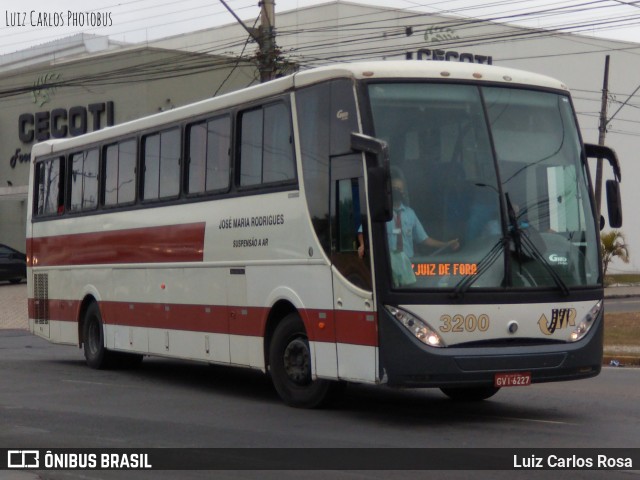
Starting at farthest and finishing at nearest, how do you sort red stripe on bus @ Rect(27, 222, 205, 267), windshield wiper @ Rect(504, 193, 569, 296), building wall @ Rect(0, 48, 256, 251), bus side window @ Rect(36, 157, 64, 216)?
building wall @ Rect(0, 48, 256, 251) < bus side window @ Rect(36, 157, 64, 216) < red stripe on bus @ Rect(27, 222, 205, 267) < windshield wiper @ Rect(504, 193, 569, 296)

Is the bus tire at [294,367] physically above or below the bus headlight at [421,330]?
below

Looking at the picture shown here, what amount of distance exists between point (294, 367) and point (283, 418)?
2.69 feet

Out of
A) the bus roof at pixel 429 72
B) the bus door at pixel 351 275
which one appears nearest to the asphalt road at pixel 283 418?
the bus door at pixel 351 275

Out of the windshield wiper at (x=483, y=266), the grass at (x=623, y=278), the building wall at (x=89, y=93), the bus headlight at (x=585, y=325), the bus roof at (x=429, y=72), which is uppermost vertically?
the building wall at (x=89, y=93)

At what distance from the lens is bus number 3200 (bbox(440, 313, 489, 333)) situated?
1072cm

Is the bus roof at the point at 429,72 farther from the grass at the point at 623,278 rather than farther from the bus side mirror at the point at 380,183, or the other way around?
the grass at the point at 623,278

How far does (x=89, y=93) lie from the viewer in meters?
42.7

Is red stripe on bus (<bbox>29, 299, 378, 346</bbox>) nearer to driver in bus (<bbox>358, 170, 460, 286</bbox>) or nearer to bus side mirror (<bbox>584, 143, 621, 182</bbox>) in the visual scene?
driver in bus (<bbox>358, 170, 460, 286</bbox>)

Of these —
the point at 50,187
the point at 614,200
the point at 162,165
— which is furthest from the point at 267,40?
the point at 614,200

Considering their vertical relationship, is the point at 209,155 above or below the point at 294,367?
above

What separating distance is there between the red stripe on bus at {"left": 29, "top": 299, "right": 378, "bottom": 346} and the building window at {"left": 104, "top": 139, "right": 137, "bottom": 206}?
5.08ft

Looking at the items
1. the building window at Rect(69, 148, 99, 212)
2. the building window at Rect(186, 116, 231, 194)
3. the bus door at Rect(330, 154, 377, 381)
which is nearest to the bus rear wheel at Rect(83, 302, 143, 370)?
the building window at Rect(69, 148, 99, 212)

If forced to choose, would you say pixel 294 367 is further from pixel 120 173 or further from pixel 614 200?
pixel 120 173

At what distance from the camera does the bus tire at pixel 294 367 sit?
1218 centimetres
